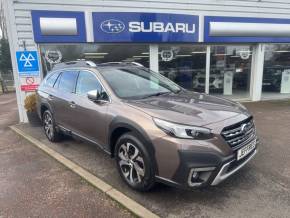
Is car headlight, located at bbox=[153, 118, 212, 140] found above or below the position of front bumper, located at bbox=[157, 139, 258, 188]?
above

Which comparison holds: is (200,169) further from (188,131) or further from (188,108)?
(188,108)

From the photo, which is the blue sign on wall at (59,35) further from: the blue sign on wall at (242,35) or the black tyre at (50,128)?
the blue sign on wall at (242,35)

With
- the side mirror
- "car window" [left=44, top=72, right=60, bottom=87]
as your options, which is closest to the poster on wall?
"car window" [left=44, top=72, right=60, bottom=87]

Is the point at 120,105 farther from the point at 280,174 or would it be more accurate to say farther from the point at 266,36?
the point at 266,36

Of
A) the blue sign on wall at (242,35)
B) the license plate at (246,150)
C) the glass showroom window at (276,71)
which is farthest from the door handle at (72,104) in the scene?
the glass showroom window at (276,71)

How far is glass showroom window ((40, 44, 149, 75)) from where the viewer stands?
7898 millimetres

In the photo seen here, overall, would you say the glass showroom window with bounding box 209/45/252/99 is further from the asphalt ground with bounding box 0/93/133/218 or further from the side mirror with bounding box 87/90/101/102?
the asphalt ground with bounding box 0/93/133/218

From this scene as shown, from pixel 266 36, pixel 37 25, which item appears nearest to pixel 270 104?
pixel 266 36

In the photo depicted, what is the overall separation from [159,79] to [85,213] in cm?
265

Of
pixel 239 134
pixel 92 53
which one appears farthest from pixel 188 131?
pixel 92 53

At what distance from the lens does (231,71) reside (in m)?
10.7

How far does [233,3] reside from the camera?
9.38 m

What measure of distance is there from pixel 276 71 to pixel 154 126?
10071mm

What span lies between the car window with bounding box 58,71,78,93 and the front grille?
9.62 ft
